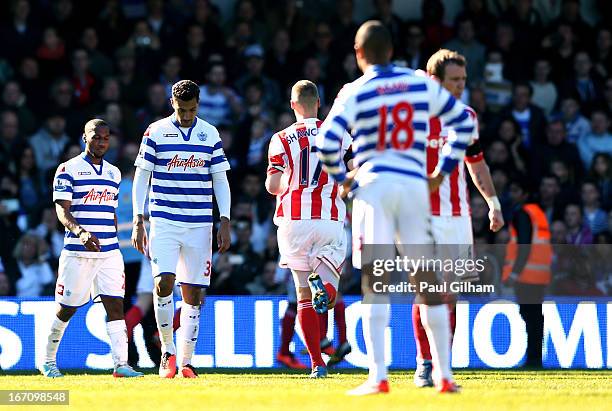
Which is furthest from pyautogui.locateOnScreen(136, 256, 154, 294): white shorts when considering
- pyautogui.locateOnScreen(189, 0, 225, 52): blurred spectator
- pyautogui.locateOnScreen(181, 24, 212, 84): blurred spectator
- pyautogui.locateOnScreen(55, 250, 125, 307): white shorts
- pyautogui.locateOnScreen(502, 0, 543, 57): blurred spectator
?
pyautogui.locateOnScreen(502, 0, 543, 57): blurred spectator

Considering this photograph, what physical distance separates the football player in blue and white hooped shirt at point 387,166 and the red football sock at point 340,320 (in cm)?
351

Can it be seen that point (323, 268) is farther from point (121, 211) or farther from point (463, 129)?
point (121, 211)

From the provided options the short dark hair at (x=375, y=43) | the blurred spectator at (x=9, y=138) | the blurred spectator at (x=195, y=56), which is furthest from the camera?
the blurred spectator at (x=195, y=56)

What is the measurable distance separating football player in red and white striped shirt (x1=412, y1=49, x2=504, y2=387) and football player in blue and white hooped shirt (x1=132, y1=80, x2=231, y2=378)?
6.11 feet

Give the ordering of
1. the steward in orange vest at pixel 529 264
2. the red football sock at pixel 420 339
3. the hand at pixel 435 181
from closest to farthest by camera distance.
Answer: the hand at pixel 435 181 < the red football sock at pixel 420 339 < the steward in orange vest at pixel 529 264

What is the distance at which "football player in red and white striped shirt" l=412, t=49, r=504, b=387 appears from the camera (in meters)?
9.27

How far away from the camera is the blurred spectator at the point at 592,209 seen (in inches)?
608

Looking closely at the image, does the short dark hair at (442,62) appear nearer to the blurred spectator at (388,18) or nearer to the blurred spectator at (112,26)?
Result: the blurred spectator at (388,18)

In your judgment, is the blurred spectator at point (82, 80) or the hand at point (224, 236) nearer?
the hand at point (224, 236)

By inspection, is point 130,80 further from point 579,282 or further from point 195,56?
point 579,282

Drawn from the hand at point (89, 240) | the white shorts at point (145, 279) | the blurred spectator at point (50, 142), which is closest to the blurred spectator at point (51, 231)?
the blurred spectator at point (50, 142)

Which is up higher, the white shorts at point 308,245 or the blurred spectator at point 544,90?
the blurred spectator at point 544,90

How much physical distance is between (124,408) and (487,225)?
8.03 m

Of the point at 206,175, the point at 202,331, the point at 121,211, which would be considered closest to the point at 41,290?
the point at 121,211
